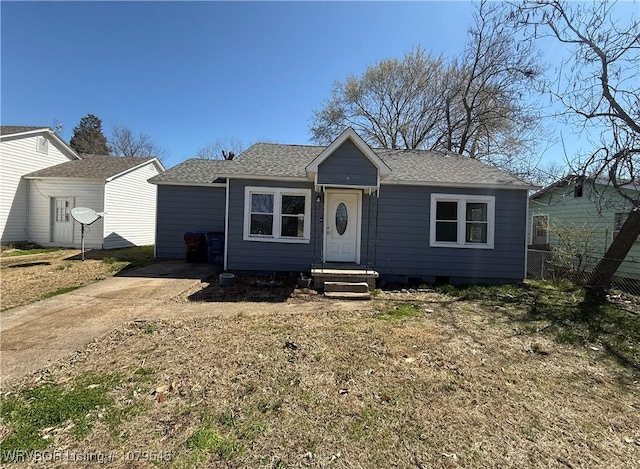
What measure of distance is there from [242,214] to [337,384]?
6592mm

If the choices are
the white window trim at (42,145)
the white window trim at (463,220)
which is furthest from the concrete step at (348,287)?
the white window trim at (42,145)

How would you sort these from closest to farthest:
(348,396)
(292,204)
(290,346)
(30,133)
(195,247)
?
(348,396) → (290,346) → (292,204) → (195,247) → (30,133)

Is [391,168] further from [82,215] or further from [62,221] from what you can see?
[62,221]

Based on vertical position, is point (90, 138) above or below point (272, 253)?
above

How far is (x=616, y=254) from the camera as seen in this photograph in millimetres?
9258

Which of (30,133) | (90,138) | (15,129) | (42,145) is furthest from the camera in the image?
(90,138)

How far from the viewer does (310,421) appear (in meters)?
2.87

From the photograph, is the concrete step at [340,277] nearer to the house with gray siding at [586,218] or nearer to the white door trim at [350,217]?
the white door trim at [350,217]

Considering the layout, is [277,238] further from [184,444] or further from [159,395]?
[184,444]

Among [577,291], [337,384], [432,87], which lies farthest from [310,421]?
[432,87]

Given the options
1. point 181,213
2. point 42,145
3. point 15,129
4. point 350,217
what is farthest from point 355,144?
point 15,129

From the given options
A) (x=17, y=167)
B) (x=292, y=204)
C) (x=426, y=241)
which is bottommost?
(x=426, y=241)

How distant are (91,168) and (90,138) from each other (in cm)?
3200

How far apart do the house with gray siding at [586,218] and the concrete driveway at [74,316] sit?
1114cm
